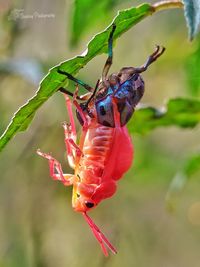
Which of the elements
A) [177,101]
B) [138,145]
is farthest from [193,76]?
[138,145]

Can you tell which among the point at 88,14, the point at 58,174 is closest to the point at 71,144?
the point at 58,174

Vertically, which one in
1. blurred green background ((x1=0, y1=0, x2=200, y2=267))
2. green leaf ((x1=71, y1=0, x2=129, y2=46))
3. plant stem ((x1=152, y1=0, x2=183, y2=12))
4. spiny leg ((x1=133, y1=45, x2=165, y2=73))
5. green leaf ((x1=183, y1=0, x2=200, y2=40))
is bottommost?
blurred green background ((x1=0, y1=0, x2=200, y2=267))

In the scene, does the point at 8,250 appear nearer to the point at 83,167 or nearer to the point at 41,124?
the point at 41,124

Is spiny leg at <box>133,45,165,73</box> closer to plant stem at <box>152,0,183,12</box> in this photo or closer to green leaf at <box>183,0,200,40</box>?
plant stem at <box>152,0,183,12</box>

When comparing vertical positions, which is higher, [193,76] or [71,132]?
[71,132]

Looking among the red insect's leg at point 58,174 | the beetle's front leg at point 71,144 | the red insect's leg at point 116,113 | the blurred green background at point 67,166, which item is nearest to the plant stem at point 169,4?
the red insect's leg at point 116,113

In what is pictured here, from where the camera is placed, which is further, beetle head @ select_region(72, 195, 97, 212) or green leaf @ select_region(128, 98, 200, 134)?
green leaf @ select_region(128, 98, 200, 134)

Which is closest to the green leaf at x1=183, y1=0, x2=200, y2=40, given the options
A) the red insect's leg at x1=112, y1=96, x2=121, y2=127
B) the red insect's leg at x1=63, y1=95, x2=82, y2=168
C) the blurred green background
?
the red insect's leg at x1=112, y1=96, x2=121, y2=127
